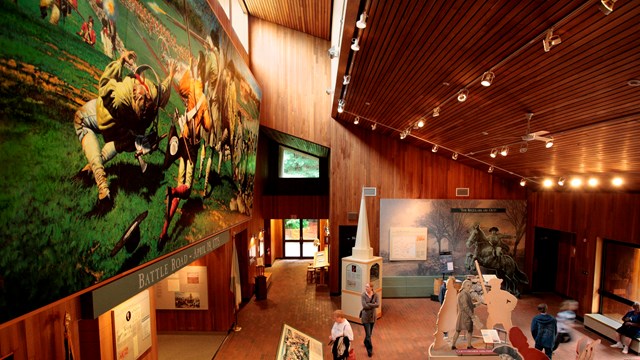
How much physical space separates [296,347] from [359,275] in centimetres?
440

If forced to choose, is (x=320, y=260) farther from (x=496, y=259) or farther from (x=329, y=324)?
(x=496, y=259)

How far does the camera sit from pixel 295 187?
43.5ft

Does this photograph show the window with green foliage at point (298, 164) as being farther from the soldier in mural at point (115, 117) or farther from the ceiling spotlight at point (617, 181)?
the soldier in mural at point (115, 117)

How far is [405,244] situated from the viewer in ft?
34.0

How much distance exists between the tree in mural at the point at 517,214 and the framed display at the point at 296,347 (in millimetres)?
8445

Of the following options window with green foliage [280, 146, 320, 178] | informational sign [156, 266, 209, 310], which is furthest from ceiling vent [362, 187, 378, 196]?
informational sign [156, 266, 209, 310]

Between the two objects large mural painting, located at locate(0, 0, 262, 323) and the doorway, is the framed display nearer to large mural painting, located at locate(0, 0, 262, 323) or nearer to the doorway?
large mural painting, located at locate(0, 0, 262, 323)

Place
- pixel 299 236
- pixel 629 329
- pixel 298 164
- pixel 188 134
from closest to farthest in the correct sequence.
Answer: pixel 188 134, pixel 629 329, pixel 298 164, pixel 299 236

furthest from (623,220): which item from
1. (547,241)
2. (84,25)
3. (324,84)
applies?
(84,25)

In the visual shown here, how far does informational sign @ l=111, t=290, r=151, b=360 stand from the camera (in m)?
4.01

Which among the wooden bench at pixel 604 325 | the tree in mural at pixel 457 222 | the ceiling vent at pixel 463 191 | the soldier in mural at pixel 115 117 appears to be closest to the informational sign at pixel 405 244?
the tree in mural at pixel 457 222

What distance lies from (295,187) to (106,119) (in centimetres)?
1082

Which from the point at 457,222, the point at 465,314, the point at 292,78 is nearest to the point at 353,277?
the point at 465,314

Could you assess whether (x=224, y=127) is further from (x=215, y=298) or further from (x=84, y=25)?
(x=215, y=298)
